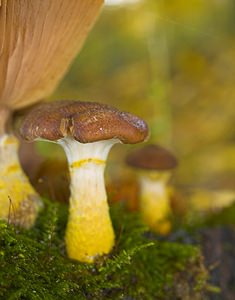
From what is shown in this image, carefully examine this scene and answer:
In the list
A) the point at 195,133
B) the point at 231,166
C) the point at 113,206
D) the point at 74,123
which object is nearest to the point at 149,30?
the point at 195,133

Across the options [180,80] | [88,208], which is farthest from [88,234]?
[180,80]

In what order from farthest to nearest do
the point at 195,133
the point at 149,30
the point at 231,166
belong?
the point at 195,133
the point at 149,30
the point at 231,166

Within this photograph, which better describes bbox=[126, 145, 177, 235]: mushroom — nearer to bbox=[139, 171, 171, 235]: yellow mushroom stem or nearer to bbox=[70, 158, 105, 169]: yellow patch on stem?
bbox=[139, 171, 171, 235]: yellow mushroom stem

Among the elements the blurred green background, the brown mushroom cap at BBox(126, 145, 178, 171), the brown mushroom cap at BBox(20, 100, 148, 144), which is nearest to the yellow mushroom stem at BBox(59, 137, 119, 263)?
the brown mushroom cap at BBox(20, 100, 148, 144)

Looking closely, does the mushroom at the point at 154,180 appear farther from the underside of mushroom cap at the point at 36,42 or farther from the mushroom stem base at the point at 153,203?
the underside of mushroom cap at the point at 36,42

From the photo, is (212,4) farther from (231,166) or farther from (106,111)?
(106,111)

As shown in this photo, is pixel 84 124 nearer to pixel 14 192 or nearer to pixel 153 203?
pixel 14 192

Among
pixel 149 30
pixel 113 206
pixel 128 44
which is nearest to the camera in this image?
pixel 113 206
